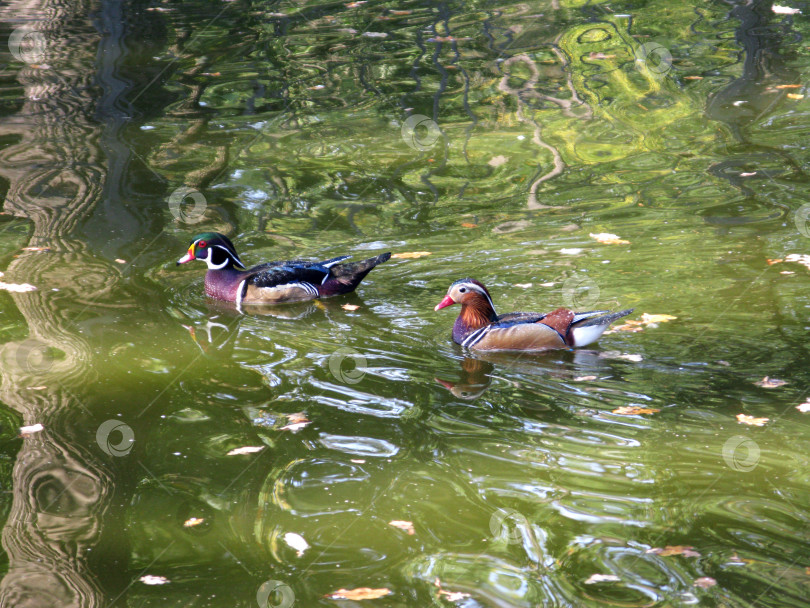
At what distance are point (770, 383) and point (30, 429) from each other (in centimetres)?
533

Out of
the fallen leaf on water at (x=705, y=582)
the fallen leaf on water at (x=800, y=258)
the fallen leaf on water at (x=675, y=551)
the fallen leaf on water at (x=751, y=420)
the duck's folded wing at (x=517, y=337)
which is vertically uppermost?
the fallen leaf on water at (x=705, y=582)

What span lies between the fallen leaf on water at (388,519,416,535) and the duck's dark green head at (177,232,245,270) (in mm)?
4553

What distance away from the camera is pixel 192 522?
5.39 m

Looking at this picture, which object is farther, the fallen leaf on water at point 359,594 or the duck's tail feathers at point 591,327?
the duck's tail feathers at point 591,327

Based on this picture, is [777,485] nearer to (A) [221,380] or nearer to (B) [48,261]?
(A) [221,380]

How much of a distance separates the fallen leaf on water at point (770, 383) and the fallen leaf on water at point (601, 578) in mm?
2543

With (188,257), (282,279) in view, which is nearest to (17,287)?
(188,257)

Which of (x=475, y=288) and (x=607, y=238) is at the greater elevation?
(x=475, y=288)

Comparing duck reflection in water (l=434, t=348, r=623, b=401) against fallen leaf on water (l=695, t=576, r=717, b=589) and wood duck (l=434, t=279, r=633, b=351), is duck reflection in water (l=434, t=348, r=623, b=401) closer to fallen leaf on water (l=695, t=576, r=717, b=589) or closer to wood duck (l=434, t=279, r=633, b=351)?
wood duck (l=434, t=279, r=633, b=351)

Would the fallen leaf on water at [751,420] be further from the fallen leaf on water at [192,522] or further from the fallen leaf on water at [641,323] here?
the fallen leaf on water at [192,522]

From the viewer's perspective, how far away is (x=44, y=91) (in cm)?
1622

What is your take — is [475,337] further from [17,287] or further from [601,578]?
[17,287]

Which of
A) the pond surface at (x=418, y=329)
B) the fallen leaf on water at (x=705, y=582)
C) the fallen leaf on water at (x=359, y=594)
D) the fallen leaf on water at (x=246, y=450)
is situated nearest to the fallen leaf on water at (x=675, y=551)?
the pond surface at (x=418, y=329)

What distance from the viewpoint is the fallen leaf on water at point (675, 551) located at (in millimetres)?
4832
